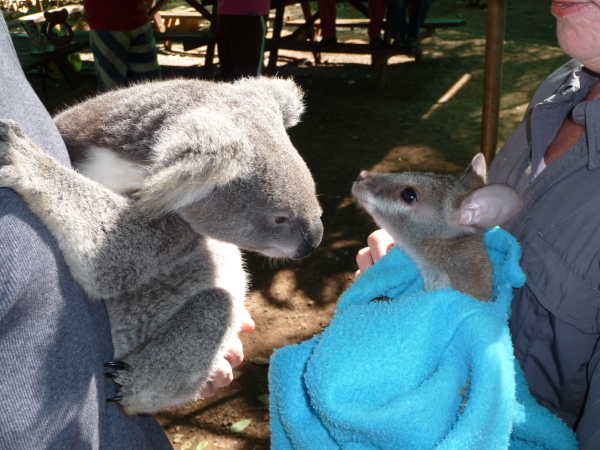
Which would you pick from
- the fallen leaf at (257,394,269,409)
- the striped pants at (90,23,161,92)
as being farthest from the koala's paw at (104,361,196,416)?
the striped pants at (90,23,161,92)

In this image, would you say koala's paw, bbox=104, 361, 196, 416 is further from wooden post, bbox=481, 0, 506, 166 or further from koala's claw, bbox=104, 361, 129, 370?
wooden post, bbox=481, 0, 506, 166

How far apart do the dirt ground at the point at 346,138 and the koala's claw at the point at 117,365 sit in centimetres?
133

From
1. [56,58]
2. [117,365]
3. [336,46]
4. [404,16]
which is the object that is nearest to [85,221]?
[117,365]

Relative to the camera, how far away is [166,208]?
3.65 feet

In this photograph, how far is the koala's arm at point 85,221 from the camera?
0.90m

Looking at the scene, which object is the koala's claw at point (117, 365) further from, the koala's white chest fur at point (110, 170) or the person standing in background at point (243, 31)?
the person standing in background at point (243, 31)

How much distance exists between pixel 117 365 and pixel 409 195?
972mm

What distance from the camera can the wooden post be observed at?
2182 mm

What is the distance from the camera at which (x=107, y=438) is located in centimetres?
104

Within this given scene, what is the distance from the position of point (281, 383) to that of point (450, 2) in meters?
13.3

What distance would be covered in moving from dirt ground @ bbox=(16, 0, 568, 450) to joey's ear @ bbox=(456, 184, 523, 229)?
118 cm

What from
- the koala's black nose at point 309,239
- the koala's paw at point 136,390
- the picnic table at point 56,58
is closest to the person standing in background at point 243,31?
the picnic table at point 56,58

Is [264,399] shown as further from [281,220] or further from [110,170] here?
[110,170]

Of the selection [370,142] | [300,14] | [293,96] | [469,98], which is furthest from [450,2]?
[293,96]
